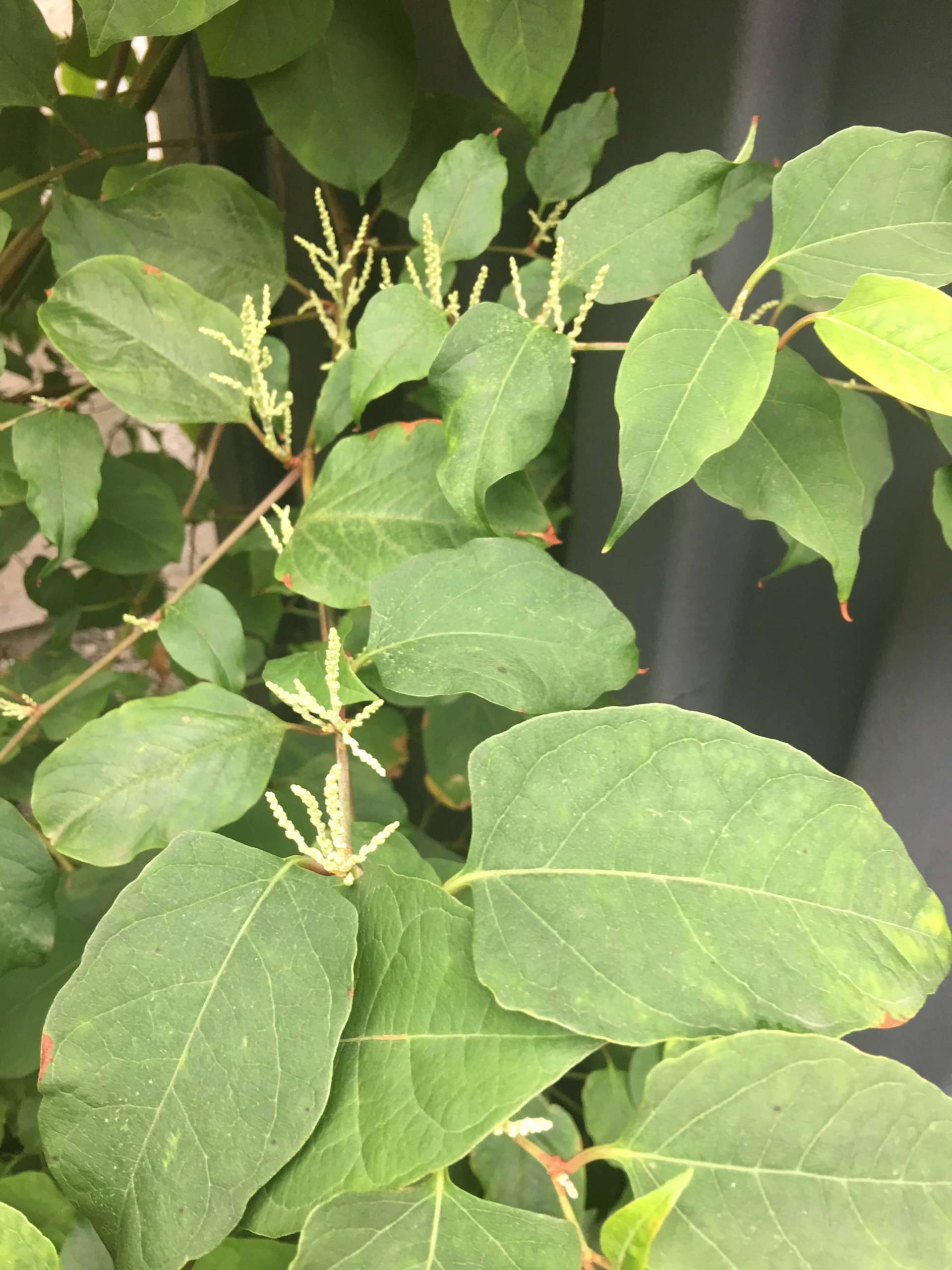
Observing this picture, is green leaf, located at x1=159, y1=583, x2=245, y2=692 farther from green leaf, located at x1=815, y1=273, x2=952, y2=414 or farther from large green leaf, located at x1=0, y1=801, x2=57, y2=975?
green leaf, located at x1=815, y1=273, x2=952, y2=414

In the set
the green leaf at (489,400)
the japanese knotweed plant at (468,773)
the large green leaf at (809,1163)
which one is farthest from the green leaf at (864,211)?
the large green leaf at (809,1163)

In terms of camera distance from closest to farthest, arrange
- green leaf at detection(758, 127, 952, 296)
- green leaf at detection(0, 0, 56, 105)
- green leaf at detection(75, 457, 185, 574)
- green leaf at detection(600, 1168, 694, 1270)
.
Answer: green leaf at detection(600, 1168, 694, 1270) → green leaf at detection(758, 127, 952, 296) → green leaf at detection(0, 0, 56, 105) → green leaf at detection(75, 457, 185, 574)

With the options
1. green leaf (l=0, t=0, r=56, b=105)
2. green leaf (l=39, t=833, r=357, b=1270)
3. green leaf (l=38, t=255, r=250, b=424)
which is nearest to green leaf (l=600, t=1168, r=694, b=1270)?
green leaf (l=39, t=833, r=357, b=1270)

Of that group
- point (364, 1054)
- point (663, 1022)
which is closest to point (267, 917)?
point (364, 1054)

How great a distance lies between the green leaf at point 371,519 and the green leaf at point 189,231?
0.16 meters

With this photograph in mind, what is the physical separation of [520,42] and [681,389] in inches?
9.7

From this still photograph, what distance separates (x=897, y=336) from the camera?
0.34 meters

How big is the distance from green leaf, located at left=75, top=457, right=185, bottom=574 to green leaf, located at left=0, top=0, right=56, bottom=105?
0.25 m

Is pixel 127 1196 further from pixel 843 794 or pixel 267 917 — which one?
pixel 843 794

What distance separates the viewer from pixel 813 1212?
1.01 ft

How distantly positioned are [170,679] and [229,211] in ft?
2.22

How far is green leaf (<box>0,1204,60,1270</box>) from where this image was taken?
0.31 m

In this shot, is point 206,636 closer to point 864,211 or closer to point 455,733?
point 455,733

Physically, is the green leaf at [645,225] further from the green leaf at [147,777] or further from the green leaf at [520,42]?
the green leaf at [147,777]
